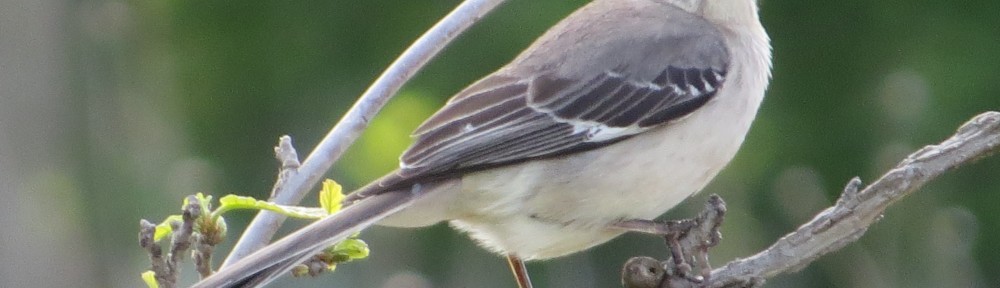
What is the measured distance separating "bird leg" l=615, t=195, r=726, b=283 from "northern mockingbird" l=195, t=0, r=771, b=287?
361 millimetres

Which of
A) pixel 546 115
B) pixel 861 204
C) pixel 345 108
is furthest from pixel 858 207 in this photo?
pixel 345 108

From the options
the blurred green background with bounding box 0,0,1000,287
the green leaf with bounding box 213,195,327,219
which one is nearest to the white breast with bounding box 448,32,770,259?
the green leaf with bounding box 213,195,327,219

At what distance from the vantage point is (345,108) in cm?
768

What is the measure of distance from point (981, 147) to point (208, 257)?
1783 mm

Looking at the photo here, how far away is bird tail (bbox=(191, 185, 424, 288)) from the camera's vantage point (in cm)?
323

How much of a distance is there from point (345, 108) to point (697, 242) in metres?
4.13

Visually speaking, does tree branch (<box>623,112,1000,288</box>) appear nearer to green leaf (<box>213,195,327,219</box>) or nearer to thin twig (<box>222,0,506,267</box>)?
thin twig (<box>222,0,506,267</box>)

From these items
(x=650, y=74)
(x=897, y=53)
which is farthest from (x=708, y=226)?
(x=897, y=53)

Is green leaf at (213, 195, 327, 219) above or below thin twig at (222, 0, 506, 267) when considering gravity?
below

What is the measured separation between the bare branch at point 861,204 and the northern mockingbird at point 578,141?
546 millimetres

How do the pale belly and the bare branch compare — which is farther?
the pale belly

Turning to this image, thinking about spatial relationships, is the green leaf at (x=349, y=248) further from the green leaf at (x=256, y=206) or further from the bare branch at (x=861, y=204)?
the bare branch at (x=861, y=204)

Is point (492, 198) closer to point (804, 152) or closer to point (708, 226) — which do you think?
point (708, 226)

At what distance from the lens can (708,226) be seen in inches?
147
